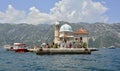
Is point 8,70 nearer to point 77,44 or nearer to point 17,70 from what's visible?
point 17,70

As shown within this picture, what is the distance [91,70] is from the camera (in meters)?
57.7

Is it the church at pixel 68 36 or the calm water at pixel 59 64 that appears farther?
the church at pixel 68 36

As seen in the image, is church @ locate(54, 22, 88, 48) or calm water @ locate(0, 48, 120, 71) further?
church @ locate(54, 22, 88, 48)

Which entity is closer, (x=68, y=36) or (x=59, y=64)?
(x=59, y=64)

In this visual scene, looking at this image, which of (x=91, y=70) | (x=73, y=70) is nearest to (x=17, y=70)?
(x=73, y=70)

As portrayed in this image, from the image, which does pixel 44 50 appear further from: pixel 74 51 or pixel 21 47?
pixel 21 47

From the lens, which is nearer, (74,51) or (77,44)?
(74,51)

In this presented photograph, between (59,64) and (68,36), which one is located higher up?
(68,36)

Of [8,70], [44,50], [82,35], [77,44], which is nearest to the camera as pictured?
[8,70]

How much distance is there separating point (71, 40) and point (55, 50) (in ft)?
132

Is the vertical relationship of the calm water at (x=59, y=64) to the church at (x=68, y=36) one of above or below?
below

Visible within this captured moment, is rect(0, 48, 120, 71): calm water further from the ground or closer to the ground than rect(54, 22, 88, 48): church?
closer to the ground

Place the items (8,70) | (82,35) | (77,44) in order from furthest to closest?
(82,35), (77,44), (8,70)

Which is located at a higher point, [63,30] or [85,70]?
[63,30]
